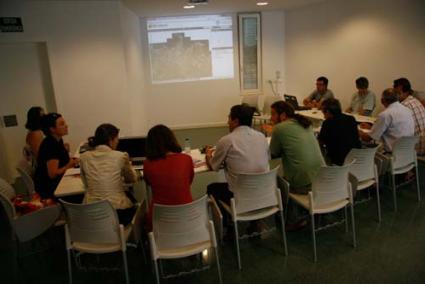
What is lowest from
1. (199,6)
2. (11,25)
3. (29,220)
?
(29,220)

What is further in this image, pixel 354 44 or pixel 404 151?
pixel 354 44

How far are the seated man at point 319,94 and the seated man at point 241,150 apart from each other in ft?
11.4

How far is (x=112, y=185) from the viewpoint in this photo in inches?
104

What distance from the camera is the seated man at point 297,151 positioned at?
3059 millimetres

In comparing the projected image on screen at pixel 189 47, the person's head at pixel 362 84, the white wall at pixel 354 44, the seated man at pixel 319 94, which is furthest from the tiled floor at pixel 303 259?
the projected image on screen at pixel 189 47

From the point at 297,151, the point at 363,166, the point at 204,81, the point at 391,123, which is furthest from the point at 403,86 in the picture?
the point at 204,81

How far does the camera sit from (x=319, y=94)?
621 cm

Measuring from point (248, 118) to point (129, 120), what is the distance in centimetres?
327

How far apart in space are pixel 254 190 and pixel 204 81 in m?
5.60

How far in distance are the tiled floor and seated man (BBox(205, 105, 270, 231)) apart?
0.67 metres

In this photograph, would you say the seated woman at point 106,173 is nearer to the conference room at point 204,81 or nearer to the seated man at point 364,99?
the conference room at point 204,81

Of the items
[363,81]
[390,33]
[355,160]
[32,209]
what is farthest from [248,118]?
[390,33]

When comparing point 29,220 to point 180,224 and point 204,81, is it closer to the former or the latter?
point 180,224

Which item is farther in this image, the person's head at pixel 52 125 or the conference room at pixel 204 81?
the person's head at pixel 52 125
